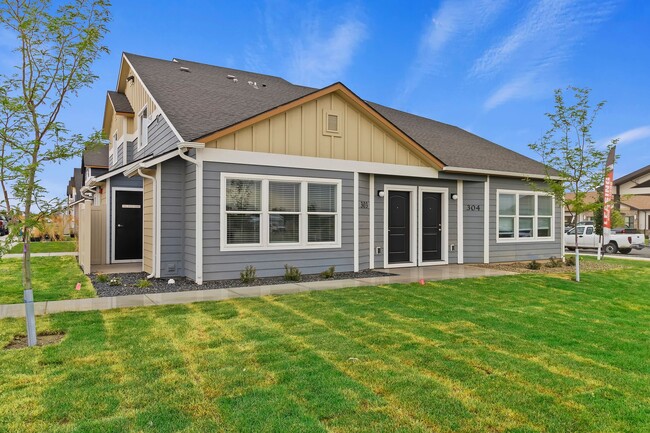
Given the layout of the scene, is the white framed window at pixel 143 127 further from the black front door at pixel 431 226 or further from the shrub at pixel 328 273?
the black front door at pixel 431 226

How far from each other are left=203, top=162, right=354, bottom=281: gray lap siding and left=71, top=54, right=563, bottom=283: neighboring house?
0.02 m

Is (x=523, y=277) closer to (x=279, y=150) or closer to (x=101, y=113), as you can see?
(x=279, y=150)

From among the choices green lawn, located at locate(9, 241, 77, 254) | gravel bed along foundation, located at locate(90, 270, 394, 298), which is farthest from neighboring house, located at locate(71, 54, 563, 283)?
green lawn, located at locate(9, 241, 77, 254)

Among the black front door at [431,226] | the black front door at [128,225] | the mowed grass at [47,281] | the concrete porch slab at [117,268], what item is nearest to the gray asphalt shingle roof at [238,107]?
the black front door at [431,226]

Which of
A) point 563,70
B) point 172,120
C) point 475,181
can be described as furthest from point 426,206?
point 563,70

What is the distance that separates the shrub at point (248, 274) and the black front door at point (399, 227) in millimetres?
4419

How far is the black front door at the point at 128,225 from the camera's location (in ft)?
42.9

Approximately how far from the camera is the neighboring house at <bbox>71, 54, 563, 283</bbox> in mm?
9047

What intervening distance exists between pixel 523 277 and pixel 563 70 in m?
12.6

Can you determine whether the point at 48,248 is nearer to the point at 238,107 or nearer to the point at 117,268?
the point at 117,268

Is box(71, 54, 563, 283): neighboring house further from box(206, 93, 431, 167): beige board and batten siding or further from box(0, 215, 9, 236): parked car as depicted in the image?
box(0, 215, 9, 236): parked car

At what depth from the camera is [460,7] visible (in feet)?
49.2

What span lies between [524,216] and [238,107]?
10.1m

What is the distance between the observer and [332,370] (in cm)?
384
